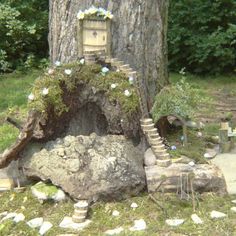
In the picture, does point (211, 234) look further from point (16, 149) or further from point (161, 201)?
point (16, 149)

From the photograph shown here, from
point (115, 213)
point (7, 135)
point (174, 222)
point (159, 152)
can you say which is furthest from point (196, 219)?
point (7, 135)

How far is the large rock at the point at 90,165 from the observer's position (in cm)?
368

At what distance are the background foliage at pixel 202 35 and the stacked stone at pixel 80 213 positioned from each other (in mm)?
7190

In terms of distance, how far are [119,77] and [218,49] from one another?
21.8 ft

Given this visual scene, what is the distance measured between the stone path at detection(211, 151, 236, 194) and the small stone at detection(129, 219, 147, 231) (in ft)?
2.88

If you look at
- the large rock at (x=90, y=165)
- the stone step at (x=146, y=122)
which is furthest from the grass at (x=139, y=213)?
the stone step at (x=146, y=122)

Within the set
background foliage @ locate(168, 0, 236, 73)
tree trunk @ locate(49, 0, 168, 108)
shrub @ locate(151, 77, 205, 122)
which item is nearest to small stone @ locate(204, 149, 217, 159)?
shrub @ locate(151, 77, 205, 122)

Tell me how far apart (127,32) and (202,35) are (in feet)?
21.7

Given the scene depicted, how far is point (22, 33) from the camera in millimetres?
10758

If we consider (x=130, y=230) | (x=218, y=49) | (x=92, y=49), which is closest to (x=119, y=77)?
(x=92, y=49)

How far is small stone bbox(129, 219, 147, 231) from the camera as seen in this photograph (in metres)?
3.39

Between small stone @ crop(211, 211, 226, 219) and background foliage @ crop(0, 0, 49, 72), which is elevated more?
background foliage @ crop(0, 0, 49, 72)

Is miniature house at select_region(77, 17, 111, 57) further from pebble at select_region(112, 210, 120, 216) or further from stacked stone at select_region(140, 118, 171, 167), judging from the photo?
pebble at select_region(112, 210, 120, 216)

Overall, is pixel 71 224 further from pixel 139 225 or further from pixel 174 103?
pixel 174 103
